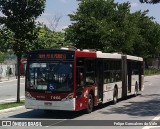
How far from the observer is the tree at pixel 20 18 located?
21.8 meters

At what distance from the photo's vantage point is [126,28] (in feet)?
151

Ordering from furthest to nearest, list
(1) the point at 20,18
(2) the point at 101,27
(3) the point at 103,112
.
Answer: (2) the point at 101,27 < (1) the point at 20,18 < (3) the point at 103,112

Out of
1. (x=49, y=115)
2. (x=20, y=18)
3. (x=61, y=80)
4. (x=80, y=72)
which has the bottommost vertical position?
(x=49, y=115)

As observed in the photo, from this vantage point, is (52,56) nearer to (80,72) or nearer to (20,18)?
(80,72)

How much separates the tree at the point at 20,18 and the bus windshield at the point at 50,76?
15.1 feet

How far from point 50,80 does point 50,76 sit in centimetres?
15

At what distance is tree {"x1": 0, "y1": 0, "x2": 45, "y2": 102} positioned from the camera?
21.8 metres

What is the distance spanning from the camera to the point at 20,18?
867 inches

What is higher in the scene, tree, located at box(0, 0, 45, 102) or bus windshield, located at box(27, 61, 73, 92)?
tree, located at box(0, 0, 45, 102)

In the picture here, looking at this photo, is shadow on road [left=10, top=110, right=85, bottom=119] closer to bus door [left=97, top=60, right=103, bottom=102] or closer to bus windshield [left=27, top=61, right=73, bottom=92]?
bus windshield [left=27, top=61, right=73, bottom=92]

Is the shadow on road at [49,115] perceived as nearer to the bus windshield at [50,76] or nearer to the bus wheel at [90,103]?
the bus wheel at [90,103]

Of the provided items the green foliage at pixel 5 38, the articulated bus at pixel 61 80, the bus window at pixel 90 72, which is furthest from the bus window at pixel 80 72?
the green foliage at pixel 5 38

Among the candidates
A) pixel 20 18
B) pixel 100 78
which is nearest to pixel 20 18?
pixel 20 18

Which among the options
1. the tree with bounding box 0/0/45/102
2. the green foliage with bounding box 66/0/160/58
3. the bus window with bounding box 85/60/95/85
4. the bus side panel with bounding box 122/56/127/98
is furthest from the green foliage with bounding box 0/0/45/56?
the green foliage with bounding box 66/0/160/58
